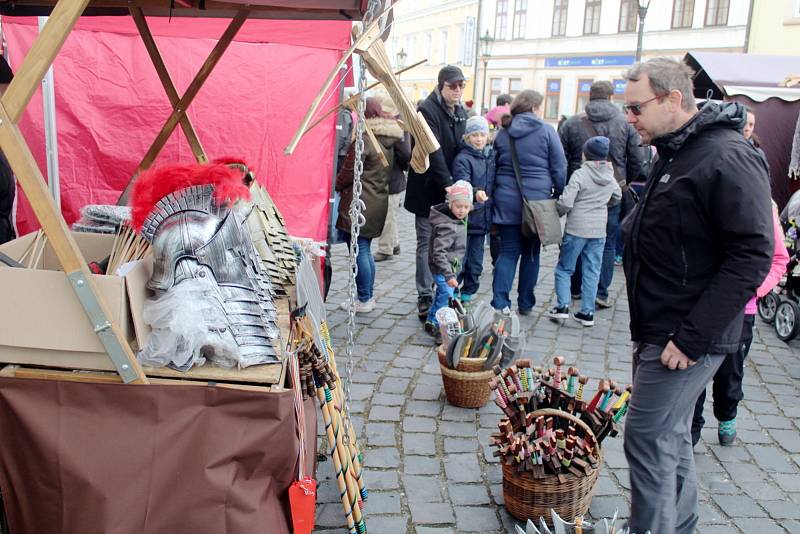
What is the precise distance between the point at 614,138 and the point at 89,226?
4460 millimetres

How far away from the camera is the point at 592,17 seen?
28.8 metres

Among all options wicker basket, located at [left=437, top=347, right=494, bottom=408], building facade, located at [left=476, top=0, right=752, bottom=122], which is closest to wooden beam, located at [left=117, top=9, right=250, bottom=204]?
wicker basket, located at [left=437, top=347, right=494, bottom=408]

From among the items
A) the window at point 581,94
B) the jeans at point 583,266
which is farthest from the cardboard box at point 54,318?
the window at point 581,94

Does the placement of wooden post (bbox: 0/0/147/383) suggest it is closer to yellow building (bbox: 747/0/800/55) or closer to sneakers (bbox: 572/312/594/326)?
sneakers (bbox: 572/312/594/326)

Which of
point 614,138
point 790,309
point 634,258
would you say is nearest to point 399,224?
point 614,138

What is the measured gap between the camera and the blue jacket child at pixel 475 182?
5168mm

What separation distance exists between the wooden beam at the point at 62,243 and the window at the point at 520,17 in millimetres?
33115

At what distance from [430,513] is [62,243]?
1.89 m

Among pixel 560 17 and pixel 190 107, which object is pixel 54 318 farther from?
pixel 560 17

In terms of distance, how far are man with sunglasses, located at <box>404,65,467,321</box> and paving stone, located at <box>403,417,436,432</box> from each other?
65.9 inches

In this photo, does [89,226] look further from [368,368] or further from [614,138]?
[614,138]

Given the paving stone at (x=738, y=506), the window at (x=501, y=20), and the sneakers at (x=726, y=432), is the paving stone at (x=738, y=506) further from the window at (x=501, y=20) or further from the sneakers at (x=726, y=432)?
the window at (x=501, y=20)

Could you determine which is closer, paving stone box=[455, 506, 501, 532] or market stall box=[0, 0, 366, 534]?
market stall box=[0, 0, 366, 534]

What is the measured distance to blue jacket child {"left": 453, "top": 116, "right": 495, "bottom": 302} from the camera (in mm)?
5168
